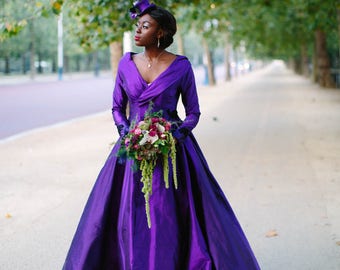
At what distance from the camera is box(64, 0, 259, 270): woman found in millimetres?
3748

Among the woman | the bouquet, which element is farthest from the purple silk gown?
the bouquet

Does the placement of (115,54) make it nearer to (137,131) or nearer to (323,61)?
(137,131)

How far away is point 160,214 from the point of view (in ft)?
12.3

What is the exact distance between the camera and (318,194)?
7.31 m

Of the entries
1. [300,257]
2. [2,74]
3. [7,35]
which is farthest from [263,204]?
[2,74]

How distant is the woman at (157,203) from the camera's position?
3.75m

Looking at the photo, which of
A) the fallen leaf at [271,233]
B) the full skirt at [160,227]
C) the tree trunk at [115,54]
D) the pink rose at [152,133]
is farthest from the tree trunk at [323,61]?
the pink rose at [152,133]

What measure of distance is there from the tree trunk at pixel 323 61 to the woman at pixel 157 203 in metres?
26.7

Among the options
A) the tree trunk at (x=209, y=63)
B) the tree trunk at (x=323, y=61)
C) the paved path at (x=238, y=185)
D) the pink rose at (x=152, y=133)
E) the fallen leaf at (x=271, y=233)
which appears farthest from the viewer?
the tree trunk at (x=209, y=63)

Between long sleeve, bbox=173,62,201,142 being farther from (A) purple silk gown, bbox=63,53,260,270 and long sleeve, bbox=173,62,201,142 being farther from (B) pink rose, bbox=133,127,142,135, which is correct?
(B) pink rose, bbox=133,127,142,135

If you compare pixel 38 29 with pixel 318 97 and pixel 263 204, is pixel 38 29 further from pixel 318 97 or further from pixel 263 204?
pixel 263 204

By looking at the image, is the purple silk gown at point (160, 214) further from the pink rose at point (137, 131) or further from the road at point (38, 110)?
the road at point (38, 110)

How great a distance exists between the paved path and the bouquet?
163 centimetres

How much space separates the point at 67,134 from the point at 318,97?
46.0 feet
